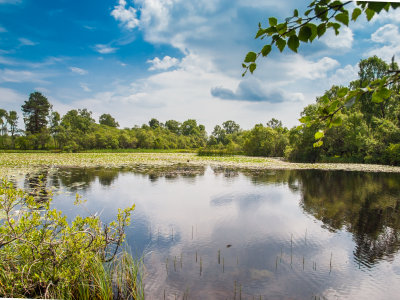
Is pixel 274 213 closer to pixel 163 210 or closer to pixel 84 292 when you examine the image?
pixel 163 210

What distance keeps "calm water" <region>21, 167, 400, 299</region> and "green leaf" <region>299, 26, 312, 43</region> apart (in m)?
3.56

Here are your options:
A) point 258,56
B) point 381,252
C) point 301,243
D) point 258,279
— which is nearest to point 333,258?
point 301,243

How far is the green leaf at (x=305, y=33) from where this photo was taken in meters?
1.08

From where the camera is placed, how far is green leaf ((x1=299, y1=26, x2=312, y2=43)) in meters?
1.08

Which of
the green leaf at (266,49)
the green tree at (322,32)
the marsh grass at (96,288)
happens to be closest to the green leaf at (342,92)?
the green tree at (322,32)

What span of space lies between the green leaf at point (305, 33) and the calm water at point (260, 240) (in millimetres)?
3565

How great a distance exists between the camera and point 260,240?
5.55 m

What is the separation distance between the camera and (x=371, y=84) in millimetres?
1110

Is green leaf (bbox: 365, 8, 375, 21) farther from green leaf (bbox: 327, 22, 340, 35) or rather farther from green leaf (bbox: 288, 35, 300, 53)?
green leaf (bbox: 288, 35, 300, 53)

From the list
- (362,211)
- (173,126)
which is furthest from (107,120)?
(362,211)

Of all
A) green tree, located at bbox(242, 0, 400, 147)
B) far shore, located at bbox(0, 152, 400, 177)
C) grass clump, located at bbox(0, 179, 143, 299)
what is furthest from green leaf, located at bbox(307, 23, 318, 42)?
far shore, located at bbox(0, 152, 400, 177)

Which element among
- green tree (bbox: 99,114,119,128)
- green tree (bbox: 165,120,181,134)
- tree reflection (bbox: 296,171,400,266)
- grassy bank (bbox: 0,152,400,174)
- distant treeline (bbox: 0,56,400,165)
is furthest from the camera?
green tree (bbox: 165,120,181,134)

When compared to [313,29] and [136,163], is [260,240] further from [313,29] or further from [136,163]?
[136,163]

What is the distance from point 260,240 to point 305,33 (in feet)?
17.4
